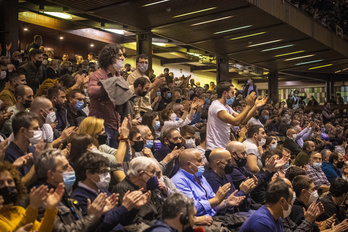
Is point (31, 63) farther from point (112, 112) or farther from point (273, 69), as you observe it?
point (273, 69)

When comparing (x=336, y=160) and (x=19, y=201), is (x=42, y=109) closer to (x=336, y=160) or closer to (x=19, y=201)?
(x=19, y=201)

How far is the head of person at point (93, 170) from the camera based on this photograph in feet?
11.8

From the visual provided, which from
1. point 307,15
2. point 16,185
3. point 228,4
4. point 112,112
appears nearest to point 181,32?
point 228,4

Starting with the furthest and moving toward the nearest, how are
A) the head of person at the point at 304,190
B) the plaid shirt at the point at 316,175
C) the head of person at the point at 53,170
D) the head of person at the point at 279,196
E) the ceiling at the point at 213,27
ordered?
the ceiling at the point at 213,27 → the plaid shirt at the point at 316,175 → the head of person at the point at 304,190 → the head of person at the point at 279,196 → the head of person at the point at 53,170

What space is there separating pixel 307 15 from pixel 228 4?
4455 millimetres

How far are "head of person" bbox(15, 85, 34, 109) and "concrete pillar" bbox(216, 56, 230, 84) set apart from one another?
967 cm

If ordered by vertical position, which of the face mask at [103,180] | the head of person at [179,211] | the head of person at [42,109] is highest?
the head of person at [42,109]

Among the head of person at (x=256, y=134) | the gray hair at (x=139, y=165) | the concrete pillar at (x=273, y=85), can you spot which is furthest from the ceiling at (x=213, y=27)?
the gray hair at (x=139, y=165)

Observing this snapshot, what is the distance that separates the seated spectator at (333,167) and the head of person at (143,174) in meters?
5.00

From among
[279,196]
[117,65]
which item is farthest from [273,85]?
[279,196]

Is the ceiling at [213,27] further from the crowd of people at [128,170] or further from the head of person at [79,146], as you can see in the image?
the head of person at [79,146]

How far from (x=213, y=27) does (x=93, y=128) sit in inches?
293

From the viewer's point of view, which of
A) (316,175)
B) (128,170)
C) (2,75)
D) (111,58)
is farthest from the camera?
(316,175)

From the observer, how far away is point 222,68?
1444 centimetres
